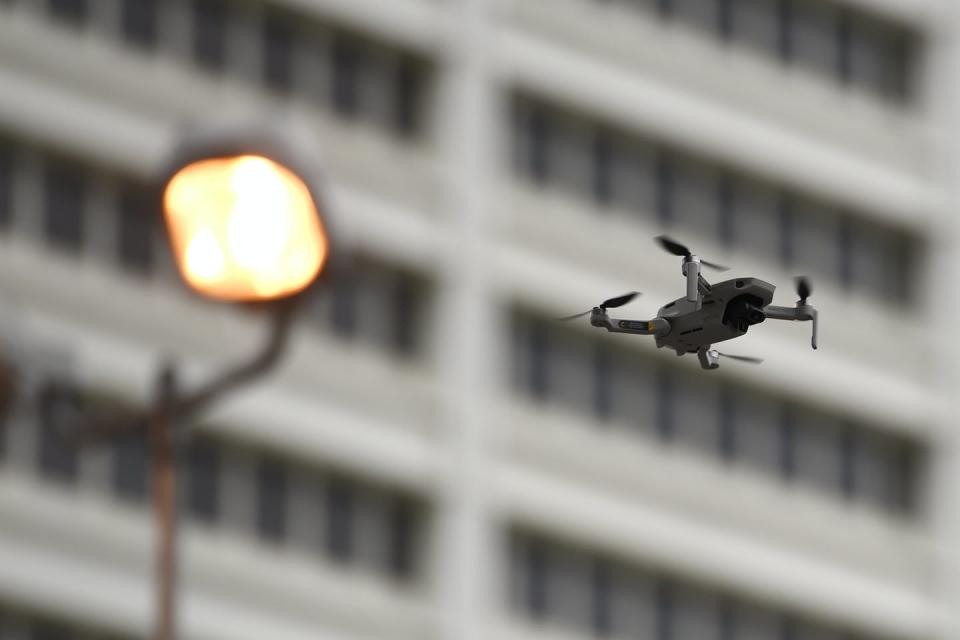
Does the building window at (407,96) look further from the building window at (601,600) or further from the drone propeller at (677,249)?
the drone propeller at (677,249)

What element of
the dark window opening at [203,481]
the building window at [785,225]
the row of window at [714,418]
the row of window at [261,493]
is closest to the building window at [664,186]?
the building window at [785,225]

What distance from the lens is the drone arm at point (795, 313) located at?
4.57 m

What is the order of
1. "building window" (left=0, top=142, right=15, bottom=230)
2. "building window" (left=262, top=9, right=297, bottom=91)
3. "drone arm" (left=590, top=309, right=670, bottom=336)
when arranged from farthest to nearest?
"building window" (left=262, top=9, right=297, bottom=91) < "building window" (left=0, top=142, right=15, bottom=230) < "drone arm" (left=590, top=309, right=670, bottom=336)

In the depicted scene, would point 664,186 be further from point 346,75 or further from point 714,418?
point 346,75

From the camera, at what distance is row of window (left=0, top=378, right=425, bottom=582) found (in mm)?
57094

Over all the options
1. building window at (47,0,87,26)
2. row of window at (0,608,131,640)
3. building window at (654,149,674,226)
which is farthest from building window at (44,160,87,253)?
→ building window at (654,149,674,226)

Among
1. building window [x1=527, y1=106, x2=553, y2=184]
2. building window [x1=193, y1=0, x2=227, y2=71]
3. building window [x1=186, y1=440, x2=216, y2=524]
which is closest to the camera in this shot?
building window [x1=186, y1=440, x2=216, y2=524]

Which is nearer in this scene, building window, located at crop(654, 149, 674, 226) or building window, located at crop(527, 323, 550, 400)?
building window, located at crop(527, 323, 550, 400)

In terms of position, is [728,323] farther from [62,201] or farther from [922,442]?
[922,442]

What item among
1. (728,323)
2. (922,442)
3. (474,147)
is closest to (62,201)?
(474,147)

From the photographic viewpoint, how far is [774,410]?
68625 mm

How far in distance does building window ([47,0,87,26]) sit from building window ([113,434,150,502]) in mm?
9250

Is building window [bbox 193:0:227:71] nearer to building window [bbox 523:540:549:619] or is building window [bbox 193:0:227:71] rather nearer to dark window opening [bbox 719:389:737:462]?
building window [bbox 523:540:549:619]

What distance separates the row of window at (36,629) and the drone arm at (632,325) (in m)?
52.4
